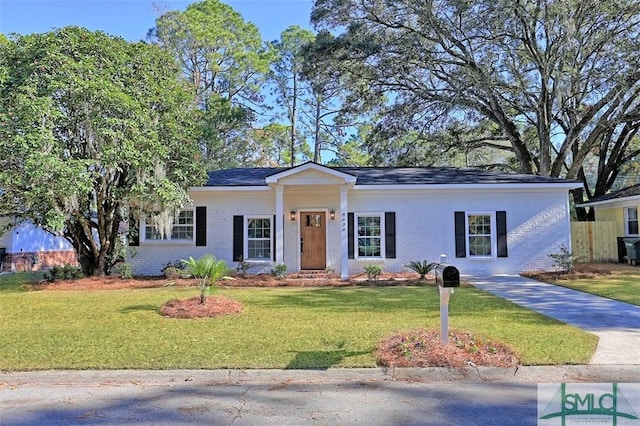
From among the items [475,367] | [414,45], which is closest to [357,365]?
[475,367]

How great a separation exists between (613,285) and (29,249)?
20.6 meters

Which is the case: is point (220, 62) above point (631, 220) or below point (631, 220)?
above

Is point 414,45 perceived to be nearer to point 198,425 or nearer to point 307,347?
point 307,347

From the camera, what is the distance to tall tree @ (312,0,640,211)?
17.6m

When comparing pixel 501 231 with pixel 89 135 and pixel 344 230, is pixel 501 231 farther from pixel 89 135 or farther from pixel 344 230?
pixel 89 135

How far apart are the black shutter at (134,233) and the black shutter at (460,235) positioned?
33.7ft

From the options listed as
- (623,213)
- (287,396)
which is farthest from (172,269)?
(623,213)

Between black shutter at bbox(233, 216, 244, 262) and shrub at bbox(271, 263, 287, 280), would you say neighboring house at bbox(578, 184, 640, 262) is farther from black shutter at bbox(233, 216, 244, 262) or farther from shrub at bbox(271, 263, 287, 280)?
black shutter at bbox(233, 216, 244, 262)

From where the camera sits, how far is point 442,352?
17.8 ft

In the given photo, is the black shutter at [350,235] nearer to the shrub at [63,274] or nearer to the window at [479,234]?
the window at [479,234]

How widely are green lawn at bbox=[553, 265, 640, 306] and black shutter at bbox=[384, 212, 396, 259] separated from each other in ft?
15.5

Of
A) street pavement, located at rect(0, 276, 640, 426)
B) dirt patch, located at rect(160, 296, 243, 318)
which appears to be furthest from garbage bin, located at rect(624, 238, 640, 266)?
dirt patch, located at rect(160, 296, 243, 318)

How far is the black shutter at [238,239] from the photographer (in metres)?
15.1

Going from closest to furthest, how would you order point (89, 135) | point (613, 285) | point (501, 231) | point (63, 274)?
point (613, 285), point (89, 135), point (63, 274), point (501, 231)
